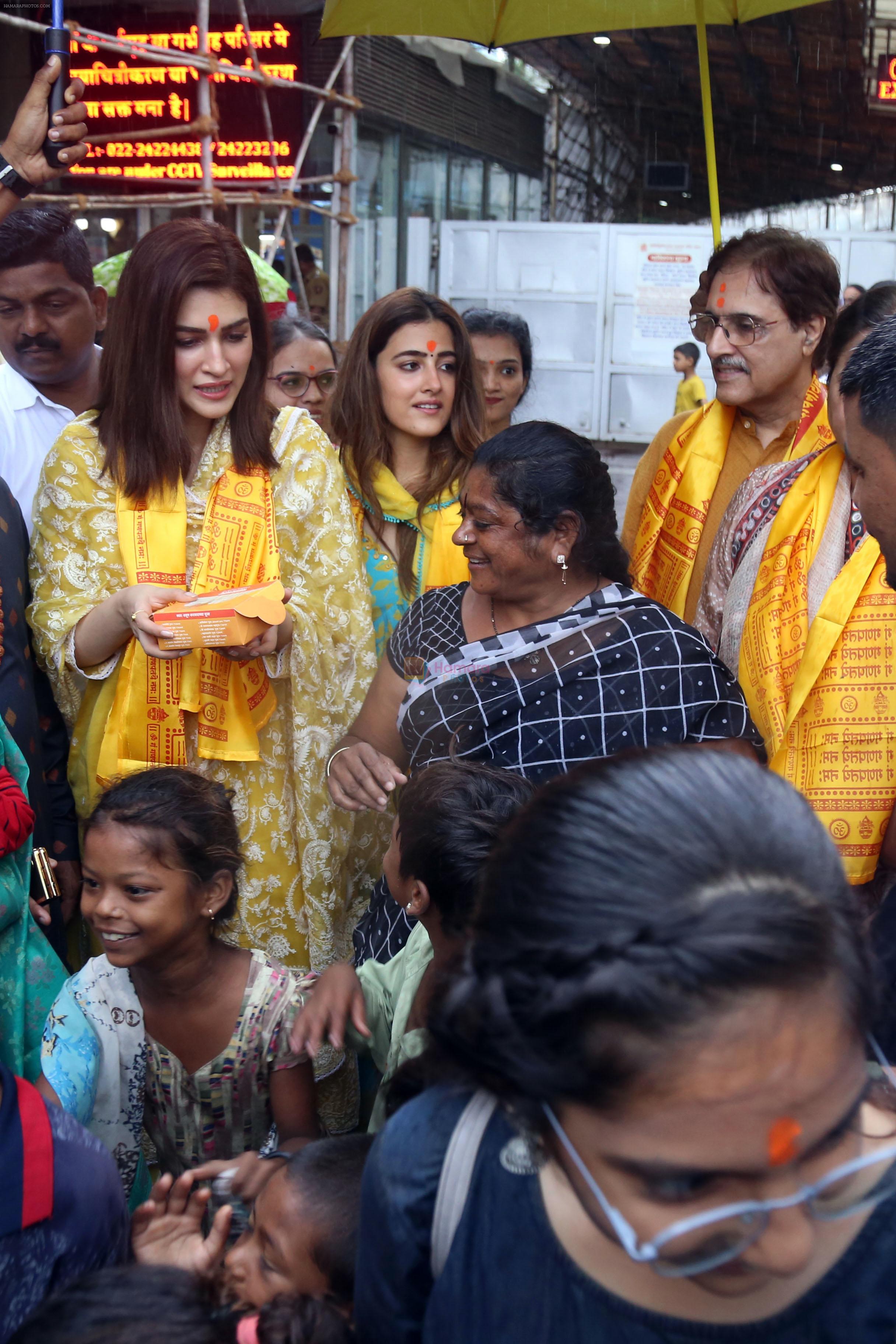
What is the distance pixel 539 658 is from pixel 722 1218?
1525 millimetres

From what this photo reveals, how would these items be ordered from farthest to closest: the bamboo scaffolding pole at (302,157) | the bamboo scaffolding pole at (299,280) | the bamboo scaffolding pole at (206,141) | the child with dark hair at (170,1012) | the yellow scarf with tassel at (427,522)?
the bamboo scaffolding pole at (299,280)
the bamboo scaffolding pole at (302,157)
the bamboo scaffolding pole at (206,141)
the yellow scarf with tassel at (427,522)
the child with dark hair at (170,1012)

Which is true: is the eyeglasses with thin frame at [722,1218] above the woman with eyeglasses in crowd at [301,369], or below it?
below

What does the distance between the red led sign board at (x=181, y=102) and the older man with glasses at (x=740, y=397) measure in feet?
17.5

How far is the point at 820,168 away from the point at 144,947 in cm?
1983

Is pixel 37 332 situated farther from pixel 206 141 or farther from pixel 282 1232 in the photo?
pixel 206 141

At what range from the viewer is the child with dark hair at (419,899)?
183 centimetres

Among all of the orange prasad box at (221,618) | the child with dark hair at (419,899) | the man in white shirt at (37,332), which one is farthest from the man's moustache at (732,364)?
the man in white shirt at (37,332)

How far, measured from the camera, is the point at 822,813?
2248 mm

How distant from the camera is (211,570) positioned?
104 inches

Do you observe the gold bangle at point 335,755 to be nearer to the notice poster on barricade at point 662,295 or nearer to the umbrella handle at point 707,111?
the umbrella handle at point 707,111

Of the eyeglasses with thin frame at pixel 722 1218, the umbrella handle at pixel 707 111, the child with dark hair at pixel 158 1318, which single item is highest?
the umbrella handle at pixel 707 111

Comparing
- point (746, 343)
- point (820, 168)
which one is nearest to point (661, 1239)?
point (746, 343)

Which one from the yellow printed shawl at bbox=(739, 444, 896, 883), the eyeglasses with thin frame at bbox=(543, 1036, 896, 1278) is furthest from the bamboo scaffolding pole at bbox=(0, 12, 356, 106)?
the eyeglasses with thin frame at bbox=(543, 1036, 896, 1278)

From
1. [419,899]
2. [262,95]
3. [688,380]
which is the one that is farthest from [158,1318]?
[688,380]
